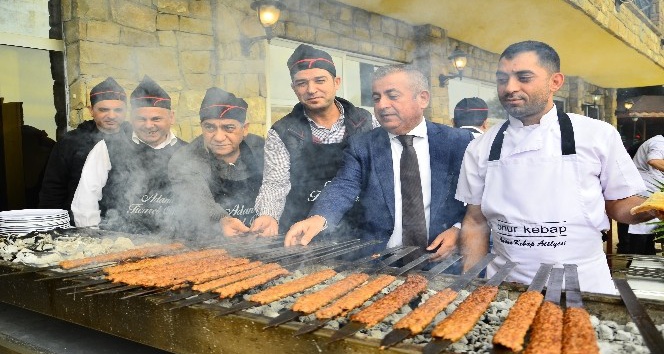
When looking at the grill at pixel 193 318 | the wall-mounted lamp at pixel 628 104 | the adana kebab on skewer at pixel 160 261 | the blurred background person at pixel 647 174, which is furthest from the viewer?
the wall-mounted lamp at pixel 628 104

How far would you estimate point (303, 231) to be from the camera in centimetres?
329

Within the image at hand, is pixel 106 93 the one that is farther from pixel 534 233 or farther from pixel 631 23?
pixel 631 23

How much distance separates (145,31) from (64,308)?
13.8 ft

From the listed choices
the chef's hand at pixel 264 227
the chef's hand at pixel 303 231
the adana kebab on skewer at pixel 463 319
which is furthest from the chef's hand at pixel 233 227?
the adana kebab on skewer at pixel 463 319

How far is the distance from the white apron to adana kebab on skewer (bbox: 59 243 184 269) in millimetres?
2180

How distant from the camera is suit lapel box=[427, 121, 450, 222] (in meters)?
3.47

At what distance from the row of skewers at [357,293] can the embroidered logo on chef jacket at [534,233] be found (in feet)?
1.10

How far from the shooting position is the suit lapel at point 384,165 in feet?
11.5

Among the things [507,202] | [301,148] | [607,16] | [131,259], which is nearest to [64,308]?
[131,259]

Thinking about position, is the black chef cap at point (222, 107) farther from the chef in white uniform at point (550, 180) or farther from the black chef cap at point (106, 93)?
the chef in white uniform at point (550, 180)

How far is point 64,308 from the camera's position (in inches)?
101

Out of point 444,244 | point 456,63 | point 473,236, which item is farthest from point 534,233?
point 456,63

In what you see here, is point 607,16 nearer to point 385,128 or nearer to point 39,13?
point 385,128

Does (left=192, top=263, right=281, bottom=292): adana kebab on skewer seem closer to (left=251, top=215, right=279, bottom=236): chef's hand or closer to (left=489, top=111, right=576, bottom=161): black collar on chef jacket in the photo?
(left=251, top=215, right=279, bottom=236): chef's hand
